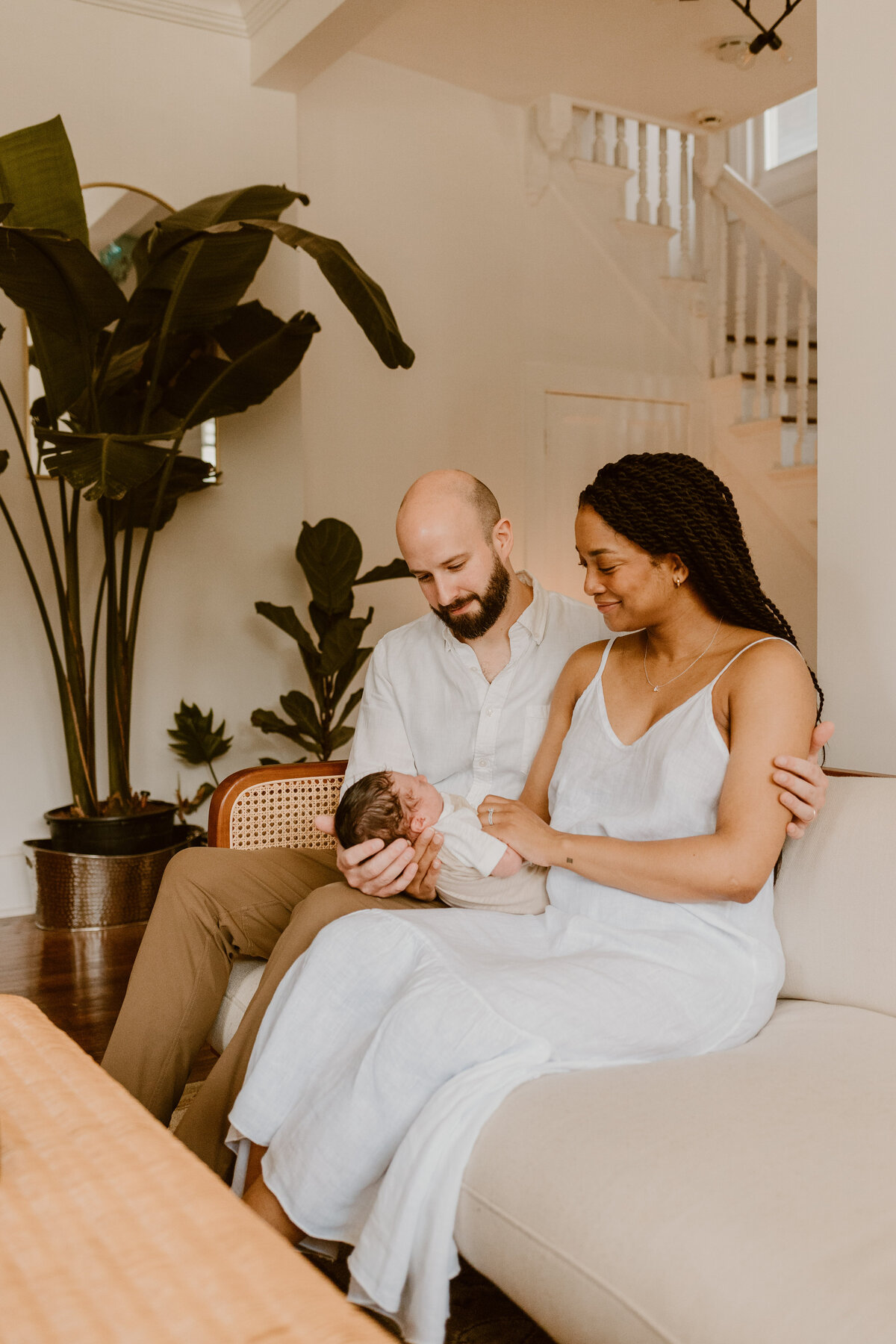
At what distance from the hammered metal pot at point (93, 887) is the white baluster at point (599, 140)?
3.95 m

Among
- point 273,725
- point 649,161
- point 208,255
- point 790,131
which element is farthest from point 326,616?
point 790,131

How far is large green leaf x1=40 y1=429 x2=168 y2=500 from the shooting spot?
291cm

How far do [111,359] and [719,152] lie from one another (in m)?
3.81

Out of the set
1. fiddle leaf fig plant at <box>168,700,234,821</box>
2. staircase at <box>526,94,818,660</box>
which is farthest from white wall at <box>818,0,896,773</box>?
staircase at <box>526,94,818,660</box>

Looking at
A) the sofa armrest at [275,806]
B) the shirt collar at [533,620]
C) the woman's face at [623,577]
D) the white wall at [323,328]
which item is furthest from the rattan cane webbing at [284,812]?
the white wall at [323,328]

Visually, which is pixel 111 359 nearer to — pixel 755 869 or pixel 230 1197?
pixel 755 869

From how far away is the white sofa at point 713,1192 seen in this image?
37.5 inches

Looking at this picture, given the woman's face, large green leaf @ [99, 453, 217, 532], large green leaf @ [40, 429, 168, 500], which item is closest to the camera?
the woman's face

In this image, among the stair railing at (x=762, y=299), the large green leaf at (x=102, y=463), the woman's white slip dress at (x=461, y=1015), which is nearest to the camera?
the woman's white slip dress at (x=461, y=1015)

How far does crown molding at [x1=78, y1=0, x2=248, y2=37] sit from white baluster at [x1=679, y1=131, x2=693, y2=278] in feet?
8.08

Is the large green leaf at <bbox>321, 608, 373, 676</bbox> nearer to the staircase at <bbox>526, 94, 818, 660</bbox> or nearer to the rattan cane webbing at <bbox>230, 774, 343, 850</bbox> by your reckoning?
the rattan cane webbing at <bbox>230, 774, 343, 850</bbox>

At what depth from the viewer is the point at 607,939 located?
1.62m

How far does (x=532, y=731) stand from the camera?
6.88ft

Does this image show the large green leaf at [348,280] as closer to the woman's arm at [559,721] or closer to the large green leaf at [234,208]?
the large green leaf at [234,208]
